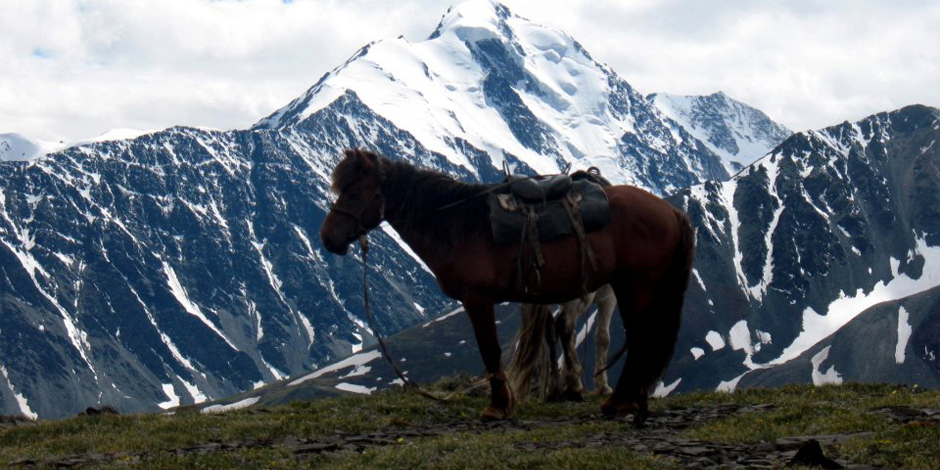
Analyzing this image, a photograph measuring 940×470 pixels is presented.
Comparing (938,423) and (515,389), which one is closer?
(938,423)

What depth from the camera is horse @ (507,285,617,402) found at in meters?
21.5

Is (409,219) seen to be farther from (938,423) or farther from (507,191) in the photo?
(938,423)

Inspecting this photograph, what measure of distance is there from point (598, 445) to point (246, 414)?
855 cm

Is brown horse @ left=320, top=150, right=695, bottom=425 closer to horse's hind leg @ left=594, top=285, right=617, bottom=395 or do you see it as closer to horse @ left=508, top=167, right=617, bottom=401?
horse @ left=508, top=167, right=617, bottom=401

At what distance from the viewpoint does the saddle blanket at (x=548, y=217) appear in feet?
57.5

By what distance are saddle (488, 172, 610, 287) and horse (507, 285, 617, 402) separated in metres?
3.50

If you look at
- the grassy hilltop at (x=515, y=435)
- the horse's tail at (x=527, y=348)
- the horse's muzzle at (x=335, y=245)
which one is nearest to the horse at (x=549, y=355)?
the horse's tail at (x=527, y=348)

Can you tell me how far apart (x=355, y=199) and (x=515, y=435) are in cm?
534

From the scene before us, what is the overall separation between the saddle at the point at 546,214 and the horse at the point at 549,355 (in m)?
3.50

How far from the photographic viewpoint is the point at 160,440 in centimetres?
1666

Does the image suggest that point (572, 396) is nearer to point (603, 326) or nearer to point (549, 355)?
point (549, 355)

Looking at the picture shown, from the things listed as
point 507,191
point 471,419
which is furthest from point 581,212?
point 471,419

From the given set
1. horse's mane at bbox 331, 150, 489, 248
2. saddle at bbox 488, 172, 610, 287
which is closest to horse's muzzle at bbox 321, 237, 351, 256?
horse's mane at bbox 331, 150, 489, 248

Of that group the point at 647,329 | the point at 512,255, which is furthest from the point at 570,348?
the point at 512,255
